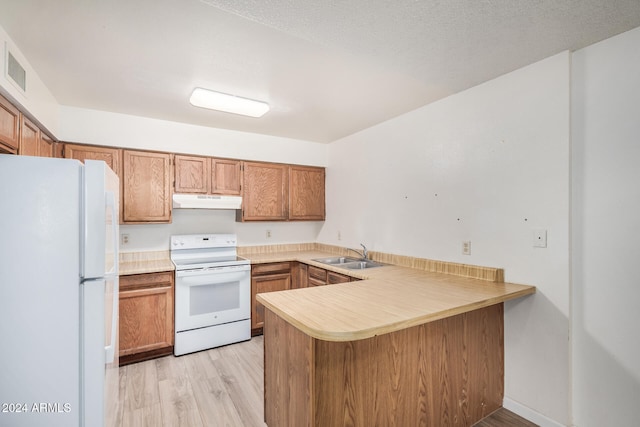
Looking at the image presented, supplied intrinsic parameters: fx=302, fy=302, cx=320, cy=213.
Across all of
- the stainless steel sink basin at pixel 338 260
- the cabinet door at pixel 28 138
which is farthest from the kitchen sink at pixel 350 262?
the cabinet door at pixel 28 138

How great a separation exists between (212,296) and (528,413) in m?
2.77

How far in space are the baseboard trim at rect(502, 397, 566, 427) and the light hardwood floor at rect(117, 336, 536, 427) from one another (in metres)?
0.04

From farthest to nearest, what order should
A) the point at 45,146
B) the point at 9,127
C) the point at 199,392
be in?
the point at 45,146 → the point at 199,392 → the point at 9,127

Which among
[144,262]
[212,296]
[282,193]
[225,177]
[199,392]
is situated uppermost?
[225,177]

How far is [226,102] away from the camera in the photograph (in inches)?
99.6

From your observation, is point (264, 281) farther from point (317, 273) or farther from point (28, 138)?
point (28, 138)

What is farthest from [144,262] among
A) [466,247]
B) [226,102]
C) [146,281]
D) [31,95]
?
[466,247]

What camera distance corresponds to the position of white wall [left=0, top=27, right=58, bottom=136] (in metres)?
1.63

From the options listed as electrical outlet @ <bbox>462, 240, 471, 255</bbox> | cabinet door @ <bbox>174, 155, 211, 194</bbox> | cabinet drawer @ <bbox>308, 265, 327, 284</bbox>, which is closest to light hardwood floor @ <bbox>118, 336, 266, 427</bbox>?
cabinet drawer @ <bbox>308, 265, 327, 284</bbox>

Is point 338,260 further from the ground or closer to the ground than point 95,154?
closer to the ground

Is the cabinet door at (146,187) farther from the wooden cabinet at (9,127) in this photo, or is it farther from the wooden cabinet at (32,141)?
the wooden cabinet at (9,127)

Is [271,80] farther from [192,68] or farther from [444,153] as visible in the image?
[444,153]

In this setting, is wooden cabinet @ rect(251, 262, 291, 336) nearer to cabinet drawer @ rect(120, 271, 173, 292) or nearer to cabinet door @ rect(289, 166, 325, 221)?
cabinet door @ rect(289, 166, 325, 221)

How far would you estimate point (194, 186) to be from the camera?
131 inches
